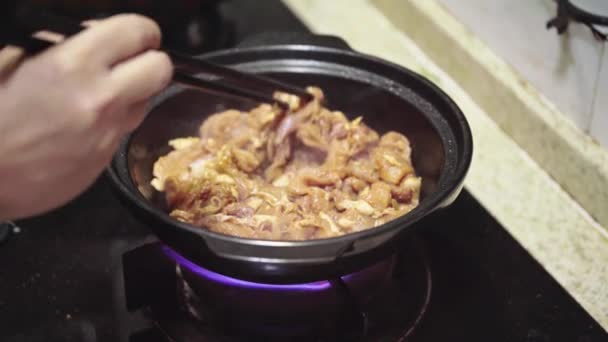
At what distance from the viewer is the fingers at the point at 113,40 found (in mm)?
642

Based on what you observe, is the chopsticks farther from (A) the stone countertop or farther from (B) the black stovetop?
(A) the stone countertop

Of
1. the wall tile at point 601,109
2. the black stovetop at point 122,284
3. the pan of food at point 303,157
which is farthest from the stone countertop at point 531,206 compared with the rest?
the pan of food at point 303,157

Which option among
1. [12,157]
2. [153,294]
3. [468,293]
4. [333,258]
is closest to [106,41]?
[12,157]

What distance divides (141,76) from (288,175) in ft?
1.58

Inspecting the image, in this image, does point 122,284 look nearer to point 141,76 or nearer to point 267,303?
point 267,303

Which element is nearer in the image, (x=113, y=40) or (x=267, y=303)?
(x=113, y=40)

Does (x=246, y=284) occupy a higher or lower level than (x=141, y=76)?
lower

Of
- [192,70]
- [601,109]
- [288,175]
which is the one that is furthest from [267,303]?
[601,109]

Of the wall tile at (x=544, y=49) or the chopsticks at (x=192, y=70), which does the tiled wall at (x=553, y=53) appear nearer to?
the wall tile at (x=544, y=49)

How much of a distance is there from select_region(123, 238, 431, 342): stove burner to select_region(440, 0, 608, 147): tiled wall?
1.32 ft

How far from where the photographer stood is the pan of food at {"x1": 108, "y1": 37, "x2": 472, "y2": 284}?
90cm

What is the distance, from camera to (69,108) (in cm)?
63

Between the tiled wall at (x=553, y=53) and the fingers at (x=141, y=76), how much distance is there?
0.72 metres

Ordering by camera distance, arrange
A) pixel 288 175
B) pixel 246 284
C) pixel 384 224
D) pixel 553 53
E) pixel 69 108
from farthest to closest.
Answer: pixel 553 53 < pixel 288 175 < pixel 246 284 < pixel 384 224 < pixel 69 108
